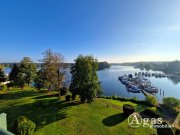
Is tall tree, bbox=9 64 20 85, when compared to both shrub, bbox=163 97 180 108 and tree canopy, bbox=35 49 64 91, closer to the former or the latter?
tree canopy, bbox=35 49 64 91

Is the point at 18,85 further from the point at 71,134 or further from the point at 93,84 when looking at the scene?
the point at 71,134

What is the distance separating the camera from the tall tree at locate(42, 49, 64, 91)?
1781 inches

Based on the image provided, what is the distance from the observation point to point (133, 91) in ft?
276

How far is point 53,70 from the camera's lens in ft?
148

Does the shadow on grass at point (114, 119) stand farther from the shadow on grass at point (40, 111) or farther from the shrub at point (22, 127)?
the shrub at point (22, 127)

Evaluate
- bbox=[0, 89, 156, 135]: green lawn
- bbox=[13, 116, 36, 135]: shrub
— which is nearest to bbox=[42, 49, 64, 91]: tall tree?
bbox=[0, 89, 156, 135]: green lawn

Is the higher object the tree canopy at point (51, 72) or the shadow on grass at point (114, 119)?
the tree canopy at point (51, 72)

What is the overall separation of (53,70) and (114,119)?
23288 millimetres

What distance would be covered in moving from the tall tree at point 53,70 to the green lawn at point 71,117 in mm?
9295

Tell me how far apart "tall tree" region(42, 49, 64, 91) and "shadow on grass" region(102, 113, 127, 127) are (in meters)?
20.6

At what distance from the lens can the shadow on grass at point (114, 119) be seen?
90.3 ft

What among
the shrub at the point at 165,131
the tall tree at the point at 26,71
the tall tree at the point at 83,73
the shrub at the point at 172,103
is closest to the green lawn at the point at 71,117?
the shrub at the point at 165,131

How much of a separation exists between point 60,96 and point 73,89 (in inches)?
261

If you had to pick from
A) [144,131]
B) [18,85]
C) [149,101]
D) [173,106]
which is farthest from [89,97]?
[18,85]
